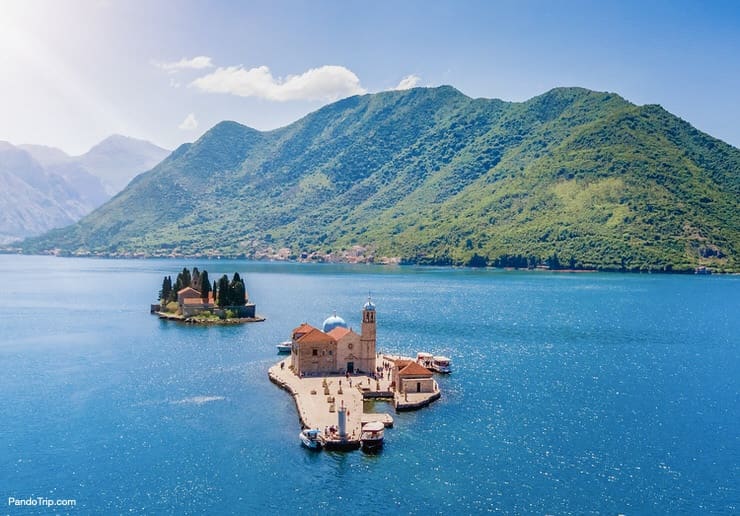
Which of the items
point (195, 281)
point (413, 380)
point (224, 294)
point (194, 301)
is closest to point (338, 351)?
point (413, 380)

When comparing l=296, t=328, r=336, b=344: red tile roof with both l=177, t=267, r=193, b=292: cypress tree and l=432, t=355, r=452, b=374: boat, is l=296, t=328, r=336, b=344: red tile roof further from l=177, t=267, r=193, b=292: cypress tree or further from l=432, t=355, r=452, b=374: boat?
l=177, t=267, r=193, b=292: cypress tree

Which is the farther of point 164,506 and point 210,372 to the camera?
point 210,372

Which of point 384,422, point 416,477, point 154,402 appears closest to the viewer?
point 416,477

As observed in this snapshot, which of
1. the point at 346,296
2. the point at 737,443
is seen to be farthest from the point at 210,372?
the point at 346,296

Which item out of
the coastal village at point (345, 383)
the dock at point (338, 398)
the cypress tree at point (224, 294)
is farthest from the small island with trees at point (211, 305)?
the dock at point (338, 398)

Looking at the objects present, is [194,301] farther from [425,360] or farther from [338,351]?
[425,360]

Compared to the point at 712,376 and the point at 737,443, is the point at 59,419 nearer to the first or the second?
the point at 737,443

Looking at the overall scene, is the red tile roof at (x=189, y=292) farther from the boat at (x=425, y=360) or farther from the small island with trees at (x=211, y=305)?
the boat at (x=425, y=360)
